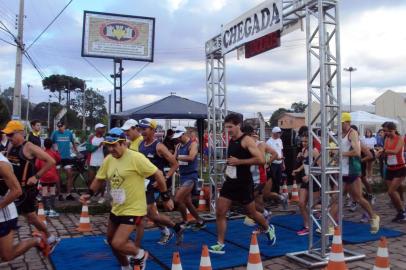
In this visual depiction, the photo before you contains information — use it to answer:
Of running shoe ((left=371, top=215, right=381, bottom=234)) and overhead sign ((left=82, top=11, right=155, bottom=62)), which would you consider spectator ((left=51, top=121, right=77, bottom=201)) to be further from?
overhead sign ((left=82, top=11, right=155, bottom=62))

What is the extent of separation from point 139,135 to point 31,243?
2.24 metres

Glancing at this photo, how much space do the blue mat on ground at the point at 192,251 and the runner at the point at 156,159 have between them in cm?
19

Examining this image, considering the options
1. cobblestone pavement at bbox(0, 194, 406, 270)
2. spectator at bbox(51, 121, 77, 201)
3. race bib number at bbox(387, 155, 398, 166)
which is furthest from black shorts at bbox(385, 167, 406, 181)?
spectator at bbox(51, 121, 77, 201)

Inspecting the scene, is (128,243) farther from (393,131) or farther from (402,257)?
(393,131)

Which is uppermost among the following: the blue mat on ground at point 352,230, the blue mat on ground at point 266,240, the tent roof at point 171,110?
the tent roof at point 171,110

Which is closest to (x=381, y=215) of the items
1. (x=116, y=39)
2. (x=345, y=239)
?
(x=345, y=239)

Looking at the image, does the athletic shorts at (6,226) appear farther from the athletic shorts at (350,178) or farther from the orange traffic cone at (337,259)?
the athletic shorts at (350,178)

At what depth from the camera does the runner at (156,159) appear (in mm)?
6309

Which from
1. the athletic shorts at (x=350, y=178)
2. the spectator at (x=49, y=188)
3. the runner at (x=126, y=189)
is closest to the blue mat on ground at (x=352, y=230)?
the athletic shorts at (x=350, y=178)

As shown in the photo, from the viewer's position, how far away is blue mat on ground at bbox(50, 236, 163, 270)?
575 cm

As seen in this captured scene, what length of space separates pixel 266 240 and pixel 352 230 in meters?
1.75

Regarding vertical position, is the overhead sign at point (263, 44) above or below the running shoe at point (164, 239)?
above

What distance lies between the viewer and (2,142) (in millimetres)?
9445

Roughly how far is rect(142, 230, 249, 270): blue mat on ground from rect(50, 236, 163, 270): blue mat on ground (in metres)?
0.39
